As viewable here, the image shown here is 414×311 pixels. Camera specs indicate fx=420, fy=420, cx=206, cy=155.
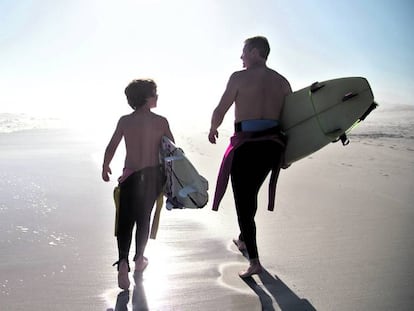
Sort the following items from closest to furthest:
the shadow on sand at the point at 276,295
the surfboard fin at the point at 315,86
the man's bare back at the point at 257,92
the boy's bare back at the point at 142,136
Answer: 1. the shadow on sand at the point at 276,295
2. the boy's bare back at the point at 142,136
3. the man's bare back at the point at 257,92
4. the surfboard fin at the point at 315,86

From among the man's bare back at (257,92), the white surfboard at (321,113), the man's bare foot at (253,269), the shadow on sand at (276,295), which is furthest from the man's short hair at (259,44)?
the shadow on sand at (276,295)

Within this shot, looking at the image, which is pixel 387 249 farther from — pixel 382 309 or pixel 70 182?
pixel 70 182

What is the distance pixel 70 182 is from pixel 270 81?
13.8 feet

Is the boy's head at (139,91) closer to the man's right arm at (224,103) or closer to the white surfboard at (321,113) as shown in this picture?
the man's right arm at (224,103)

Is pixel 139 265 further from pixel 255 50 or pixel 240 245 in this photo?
pixel 255 50

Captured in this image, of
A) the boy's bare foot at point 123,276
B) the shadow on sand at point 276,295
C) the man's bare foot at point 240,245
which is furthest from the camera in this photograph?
the man's bare foot at point 240,245

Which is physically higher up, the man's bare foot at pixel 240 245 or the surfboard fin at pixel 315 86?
the surfboard fin at pixel 315 86

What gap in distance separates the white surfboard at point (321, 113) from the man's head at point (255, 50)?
15.3 inches

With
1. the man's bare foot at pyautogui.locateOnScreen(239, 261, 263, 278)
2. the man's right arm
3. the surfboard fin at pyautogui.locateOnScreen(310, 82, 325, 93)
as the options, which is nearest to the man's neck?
the man's right arm

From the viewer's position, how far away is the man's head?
310cm

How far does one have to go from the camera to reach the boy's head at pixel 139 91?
292cm

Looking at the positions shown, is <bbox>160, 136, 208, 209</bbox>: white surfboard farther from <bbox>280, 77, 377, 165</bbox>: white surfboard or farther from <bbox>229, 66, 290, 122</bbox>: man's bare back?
<bbox>280, 77, 377, 165</bbox>: white surfboard

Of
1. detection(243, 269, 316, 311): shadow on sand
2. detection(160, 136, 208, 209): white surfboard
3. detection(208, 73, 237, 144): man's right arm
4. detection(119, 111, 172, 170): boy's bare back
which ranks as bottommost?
detection(243, 269, 316, 311): shadow on sand

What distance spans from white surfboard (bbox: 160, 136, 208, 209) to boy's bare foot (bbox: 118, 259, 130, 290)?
56 cm
